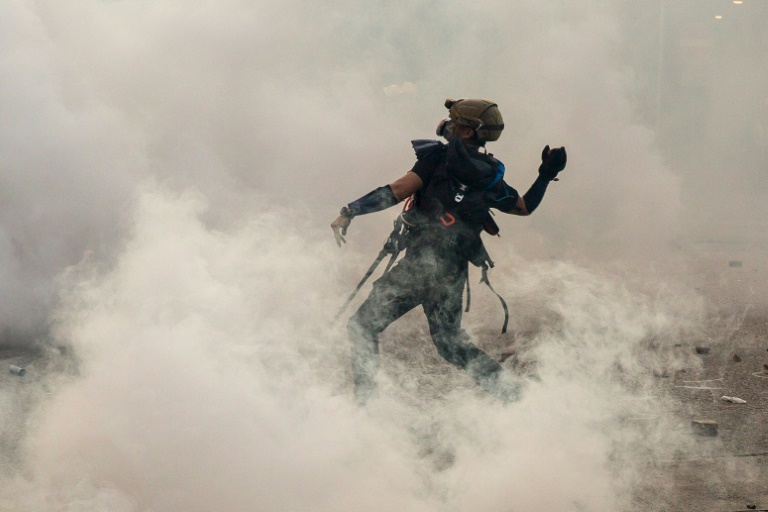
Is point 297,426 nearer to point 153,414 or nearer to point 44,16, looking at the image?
point 153,414

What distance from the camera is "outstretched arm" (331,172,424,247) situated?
3.56 meters

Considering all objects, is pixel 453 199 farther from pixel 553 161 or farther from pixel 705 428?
pixel 705 428

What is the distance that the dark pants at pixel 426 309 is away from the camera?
3729mm

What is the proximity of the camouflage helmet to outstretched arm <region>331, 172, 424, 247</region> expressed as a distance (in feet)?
1.10

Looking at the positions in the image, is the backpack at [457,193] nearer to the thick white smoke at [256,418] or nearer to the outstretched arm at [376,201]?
A: the outstretched arm at [376,201]

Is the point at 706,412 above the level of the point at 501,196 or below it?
below

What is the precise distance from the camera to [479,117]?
3.75 metres

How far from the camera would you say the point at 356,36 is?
1077cm

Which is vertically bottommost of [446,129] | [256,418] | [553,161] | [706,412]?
[706,412]

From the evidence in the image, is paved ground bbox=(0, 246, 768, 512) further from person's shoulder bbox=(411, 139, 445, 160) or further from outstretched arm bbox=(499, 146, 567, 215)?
person's shoulder bbox=(411, 139, 445, 160)

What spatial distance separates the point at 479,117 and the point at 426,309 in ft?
2.73

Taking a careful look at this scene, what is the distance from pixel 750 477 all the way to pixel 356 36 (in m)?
8.13

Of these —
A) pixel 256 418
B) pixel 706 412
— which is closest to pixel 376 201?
pixel 256 418

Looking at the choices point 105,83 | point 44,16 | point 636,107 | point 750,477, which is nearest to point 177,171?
point 105,83
